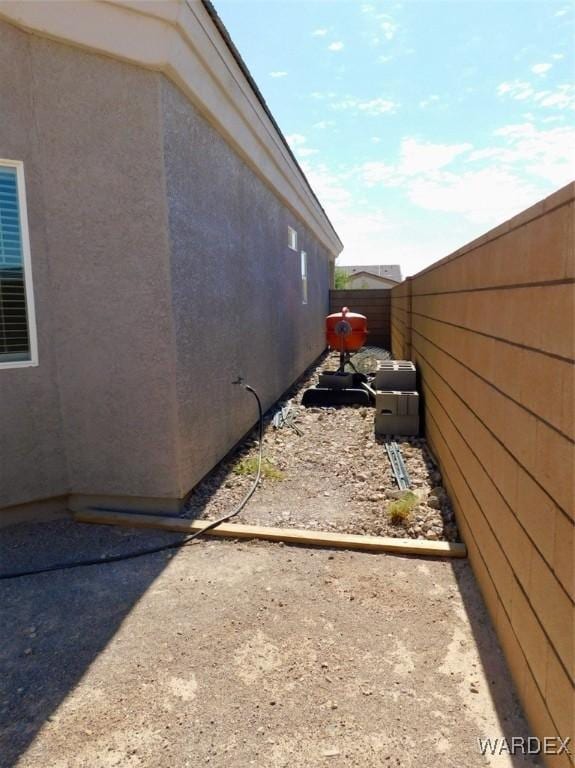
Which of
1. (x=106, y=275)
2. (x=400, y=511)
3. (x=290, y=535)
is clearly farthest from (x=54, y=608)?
(x=400, y=511)

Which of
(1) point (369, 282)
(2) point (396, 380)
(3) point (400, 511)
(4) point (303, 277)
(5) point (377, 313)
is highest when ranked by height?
(1) point (369, 282)

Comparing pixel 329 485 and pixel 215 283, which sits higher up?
pixel 215 283

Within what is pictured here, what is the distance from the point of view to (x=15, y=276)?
3.31 m

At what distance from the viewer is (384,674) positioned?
6.84ft

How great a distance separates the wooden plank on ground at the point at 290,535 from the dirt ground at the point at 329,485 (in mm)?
138

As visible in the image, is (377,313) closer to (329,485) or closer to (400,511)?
(329,485)

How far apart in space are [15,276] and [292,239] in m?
5.90

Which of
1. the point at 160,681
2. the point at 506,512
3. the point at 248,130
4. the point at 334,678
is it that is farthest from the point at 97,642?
the point at 248,130

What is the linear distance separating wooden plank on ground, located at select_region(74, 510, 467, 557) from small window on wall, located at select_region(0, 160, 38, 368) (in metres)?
1.28

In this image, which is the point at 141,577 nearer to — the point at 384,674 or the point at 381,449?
the point at 384,674

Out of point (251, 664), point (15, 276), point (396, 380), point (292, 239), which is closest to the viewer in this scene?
point (251, 664)

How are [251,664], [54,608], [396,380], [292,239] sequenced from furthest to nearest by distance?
[292,239], [396,380], [54,608], [251,664]

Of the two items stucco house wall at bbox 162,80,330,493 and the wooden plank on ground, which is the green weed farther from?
stucco house wall at bbox 162,80,330,493

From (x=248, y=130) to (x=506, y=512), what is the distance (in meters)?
4.65
